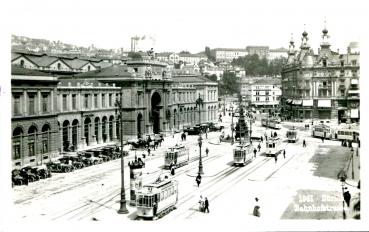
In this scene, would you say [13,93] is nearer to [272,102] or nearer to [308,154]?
[308,154]

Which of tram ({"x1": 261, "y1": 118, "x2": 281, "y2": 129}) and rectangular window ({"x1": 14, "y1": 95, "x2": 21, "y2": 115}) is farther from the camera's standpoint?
tram ({"x1": 261, "y1": 118, "x2": 281, "y2": 129})

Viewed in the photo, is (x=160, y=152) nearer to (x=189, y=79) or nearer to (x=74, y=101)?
(x=74, y=101)

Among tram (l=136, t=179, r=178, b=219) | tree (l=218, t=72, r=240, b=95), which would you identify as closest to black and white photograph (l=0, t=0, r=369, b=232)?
tram (l=136, t=179, r=178, b=219)

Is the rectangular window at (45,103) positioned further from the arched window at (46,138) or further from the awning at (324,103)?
the awning at (324,103)

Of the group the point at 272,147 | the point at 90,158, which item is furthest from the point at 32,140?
the point at 272,147

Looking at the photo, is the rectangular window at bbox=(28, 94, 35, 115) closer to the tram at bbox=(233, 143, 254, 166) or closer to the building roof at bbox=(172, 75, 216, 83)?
the tram at bbox=(233, 143, 254, 166)

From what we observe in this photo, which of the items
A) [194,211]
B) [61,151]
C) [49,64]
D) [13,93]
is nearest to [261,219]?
[194,211]

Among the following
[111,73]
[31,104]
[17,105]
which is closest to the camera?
[17,105]
